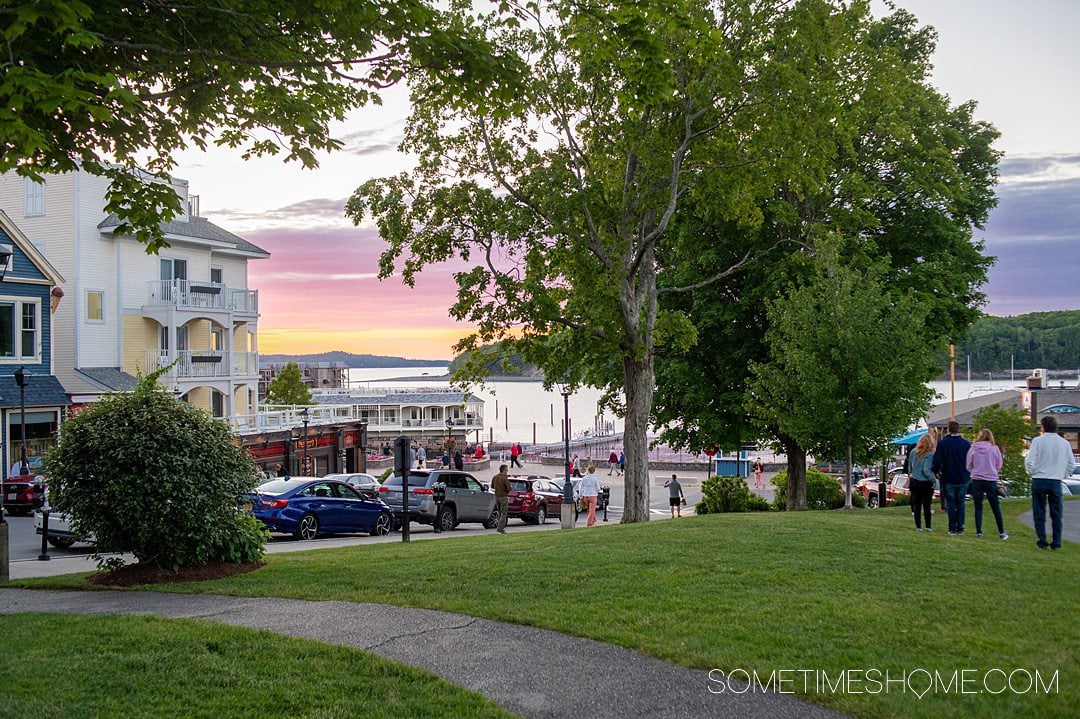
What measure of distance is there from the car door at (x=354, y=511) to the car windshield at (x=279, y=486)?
116 cm

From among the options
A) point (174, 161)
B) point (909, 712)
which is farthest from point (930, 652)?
point (174, 161)

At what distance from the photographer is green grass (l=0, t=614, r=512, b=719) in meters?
5.75

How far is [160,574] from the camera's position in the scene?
36.5 ft

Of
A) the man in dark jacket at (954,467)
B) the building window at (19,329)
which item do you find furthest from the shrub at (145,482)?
the building window at (19,329)

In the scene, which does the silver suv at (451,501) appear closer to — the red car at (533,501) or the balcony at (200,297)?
the red car at (533,501)

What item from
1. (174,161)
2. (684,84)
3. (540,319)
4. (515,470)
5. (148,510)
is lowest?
(515,470)

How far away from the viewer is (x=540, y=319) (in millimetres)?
20094

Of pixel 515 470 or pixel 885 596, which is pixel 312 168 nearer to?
pixel 885 596

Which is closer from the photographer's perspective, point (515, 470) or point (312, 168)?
point (312, 168)

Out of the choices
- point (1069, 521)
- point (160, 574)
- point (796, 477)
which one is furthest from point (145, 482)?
point (796, 477)

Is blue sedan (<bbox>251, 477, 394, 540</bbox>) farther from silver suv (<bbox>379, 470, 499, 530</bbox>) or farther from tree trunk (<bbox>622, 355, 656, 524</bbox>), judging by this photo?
tree trunk (<bbox>622, 355, 656, 524</bbox>)

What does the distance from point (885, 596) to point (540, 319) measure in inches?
489

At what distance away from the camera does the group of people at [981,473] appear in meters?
12.2

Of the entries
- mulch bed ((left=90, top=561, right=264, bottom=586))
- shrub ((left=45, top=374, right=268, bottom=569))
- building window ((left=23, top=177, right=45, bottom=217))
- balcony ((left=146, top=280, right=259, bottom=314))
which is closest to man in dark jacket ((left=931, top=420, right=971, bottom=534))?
mulch bed ((left=90, top=561, right=264, bottom=586))
